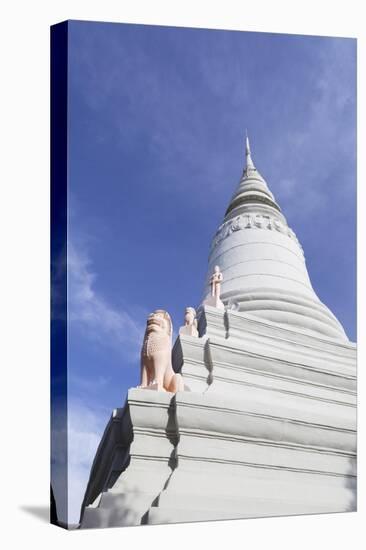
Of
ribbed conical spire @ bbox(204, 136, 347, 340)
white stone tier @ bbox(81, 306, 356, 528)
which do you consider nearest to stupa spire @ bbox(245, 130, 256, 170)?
ribbed conical spire @ bbox(204, 136, 347, 340)

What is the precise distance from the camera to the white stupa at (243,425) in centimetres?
1055

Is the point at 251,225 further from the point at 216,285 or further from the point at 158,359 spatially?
the point at 158,359

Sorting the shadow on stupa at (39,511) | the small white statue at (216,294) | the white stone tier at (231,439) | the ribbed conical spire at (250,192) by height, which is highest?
the ribbed conical spire at (250,192)

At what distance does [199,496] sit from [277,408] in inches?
66.7

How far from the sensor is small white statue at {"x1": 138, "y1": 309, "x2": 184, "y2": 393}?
11.4 m

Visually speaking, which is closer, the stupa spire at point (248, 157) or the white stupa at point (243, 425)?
the white stupa at point (243, 425)

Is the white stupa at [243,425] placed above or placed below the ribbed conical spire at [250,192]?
below

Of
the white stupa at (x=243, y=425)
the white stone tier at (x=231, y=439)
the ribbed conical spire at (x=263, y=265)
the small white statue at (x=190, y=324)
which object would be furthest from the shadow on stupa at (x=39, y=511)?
the ribbed conical spire at (x=263, y=265)

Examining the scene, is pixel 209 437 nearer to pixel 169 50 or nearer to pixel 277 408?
pixel 277 408

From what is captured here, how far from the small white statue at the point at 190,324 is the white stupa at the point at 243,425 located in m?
0.03

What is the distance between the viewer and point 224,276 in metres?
15.4

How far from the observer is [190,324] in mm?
12781

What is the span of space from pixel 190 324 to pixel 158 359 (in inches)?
58.0

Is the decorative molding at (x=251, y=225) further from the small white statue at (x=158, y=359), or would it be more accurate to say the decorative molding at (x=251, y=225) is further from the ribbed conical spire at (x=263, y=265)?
the small white statue at (x=158, y=359)
